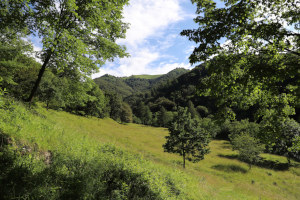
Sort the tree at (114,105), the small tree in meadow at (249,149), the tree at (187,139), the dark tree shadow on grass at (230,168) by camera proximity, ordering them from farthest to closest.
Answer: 1. the tree at (114,105)
2. the small tree in meadow at (249,149)
3. the dark tree shadow on grass at (230,168)
4. the tree at (187,139)

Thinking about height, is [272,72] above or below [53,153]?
above

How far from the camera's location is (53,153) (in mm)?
6055

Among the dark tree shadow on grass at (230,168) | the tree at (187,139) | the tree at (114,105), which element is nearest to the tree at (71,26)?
the tree at (187,139)

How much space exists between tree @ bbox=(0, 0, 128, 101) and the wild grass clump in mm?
3052

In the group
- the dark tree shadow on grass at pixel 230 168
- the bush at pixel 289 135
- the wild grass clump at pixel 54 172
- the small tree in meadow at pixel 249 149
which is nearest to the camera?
the wild grass clump at pixel 54 172

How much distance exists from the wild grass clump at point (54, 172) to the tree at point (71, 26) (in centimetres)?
305

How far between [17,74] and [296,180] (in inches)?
2388

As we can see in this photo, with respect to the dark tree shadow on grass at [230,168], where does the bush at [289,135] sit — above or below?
above

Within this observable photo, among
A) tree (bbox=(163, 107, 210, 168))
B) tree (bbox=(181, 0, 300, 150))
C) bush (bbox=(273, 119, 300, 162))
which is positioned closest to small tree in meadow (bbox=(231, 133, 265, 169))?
bush (bbox=(273, 119, 300, 162))

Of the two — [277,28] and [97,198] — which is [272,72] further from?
[97,198]

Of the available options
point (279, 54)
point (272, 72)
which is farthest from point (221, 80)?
point (279, 54)

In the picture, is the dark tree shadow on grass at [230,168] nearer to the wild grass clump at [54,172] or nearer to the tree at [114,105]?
the wild grass clump at [54,172]

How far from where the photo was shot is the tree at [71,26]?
6.37 m

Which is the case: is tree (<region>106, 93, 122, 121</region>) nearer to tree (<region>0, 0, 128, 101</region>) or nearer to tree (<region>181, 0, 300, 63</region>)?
tree (<region>0, 0, 128, 101</region>)
